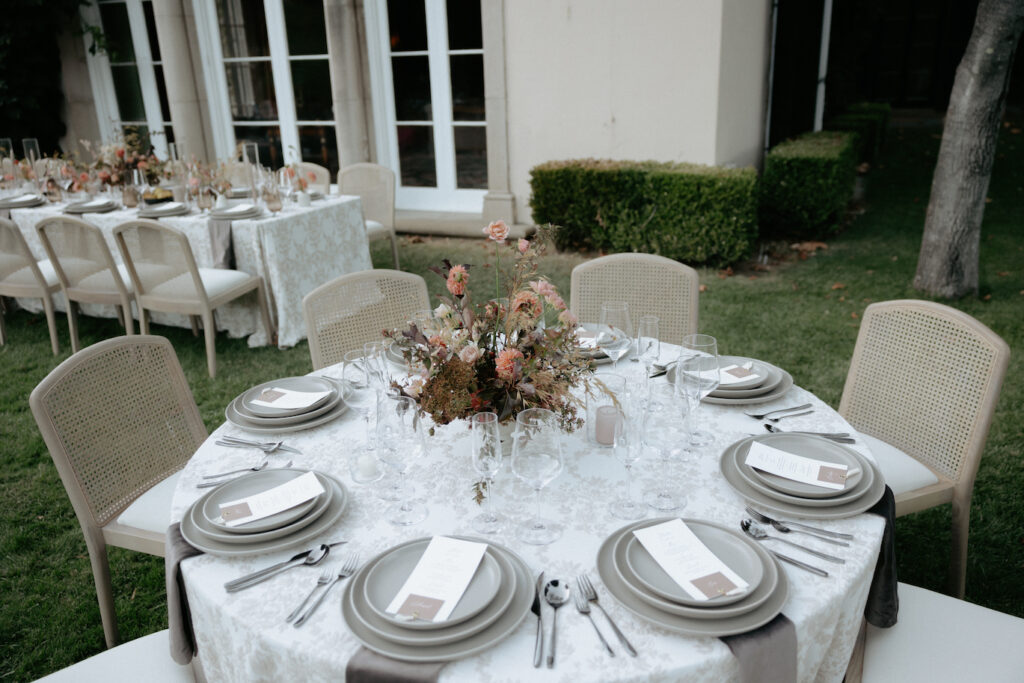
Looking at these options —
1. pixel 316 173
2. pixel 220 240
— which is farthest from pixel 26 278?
pixel 316 173

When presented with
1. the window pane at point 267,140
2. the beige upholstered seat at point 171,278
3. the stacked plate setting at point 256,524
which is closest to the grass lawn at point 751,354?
the beige upholstered seat at point 171,278

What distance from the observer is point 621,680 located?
119 cm

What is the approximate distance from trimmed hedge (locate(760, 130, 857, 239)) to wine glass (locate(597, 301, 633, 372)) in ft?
18.3

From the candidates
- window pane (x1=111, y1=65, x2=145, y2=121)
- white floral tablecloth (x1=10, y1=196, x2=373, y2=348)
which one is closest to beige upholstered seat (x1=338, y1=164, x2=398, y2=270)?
white floral tablecloth (x1=10, y1=196, x2=373, y2=348)

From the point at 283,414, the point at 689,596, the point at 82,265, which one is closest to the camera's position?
the point at 689,596

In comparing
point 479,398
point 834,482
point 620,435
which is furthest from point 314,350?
point 834,482

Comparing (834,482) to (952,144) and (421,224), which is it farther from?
(421,224)

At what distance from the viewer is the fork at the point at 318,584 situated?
1352 mm

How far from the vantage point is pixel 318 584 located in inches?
56.5

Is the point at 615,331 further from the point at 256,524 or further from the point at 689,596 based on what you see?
the point at 256,524

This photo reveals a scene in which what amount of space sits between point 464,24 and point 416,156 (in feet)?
5.09

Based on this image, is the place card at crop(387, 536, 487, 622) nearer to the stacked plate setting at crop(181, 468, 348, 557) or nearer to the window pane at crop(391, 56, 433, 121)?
the stacked plate setting at crop(181, 468, 348, 557)

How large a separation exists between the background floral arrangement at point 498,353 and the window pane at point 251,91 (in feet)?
26.2

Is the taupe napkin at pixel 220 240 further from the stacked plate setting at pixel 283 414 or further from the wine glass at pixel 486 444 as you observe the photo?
the wine glass at pixel 486 444
